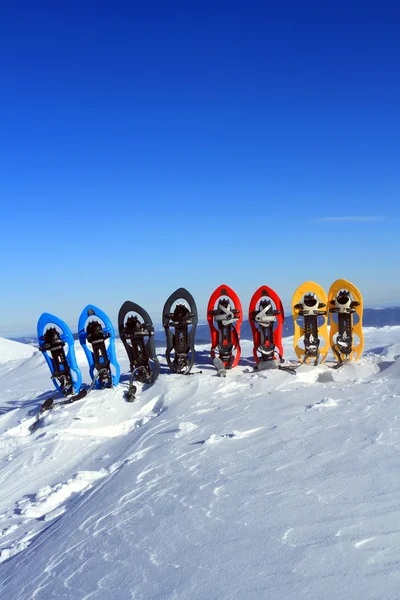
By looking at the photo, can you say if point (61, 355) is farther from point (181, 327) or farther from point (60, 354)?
point (181, 327)

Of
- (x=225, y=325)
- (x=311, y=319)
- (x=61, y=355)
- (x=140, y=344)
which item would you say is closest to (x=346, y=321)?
(x=311, y=319)

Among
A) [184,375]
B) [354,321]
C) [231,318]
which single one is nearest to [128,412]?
[184,375]

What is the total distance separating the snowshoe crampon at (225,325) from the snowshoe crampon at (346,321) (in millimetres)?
2015

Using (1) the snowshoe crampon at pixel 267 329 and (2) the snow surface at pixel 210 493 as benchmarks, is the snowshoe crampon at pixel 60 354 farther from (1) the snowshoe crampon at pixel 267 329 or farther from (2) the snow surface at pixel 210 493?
(1) the snowshoe crampon at pixel 267 329

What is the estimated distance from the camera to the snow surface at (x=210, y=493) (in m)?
3.69

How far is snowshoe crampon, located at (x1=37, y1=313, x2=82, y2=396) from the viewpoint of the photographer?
11.0 metres

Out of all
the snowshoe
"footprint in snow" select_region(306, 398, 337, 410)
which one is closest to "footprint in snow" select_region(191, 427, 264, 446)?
"footprint in snow" select_region(306, 398, 337, 410)

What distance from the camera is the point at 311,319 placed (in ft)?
38.2

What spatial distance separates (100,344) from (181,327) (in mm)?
1714

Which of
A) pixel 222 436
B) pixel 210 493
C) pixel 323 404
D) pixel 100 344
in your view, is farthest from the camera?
pixel 100 344

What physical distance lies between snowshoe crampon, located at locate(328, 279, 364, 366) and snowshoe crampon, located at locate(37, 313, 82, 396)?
5405 millimetres

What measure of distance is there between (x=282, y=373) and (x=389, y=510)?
21.1 feet

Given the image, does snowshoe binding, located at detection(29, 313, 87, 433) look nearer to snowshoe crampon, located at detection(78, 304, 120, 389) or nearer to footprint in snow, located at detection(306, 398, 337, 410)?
snowshoe crampon, located at detection(78, 304, 120, 389)

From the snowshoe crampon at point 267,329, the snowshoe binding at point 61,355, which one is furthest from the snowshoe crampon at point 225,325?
the snowshoe binding at point 61,355
